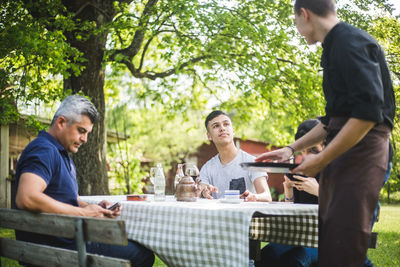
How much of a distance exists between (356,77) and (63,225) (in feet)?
5.79

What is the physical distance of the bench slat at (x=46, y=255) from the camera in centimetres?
221

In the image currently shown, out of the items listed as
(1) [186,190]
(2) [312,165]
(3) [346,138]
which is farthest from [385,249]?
(3) [346,138]

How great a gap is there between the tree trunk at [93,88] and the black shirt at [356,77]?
281 inches

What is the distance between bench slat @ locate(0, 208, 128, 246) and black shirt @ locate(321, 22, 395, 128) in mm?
1283

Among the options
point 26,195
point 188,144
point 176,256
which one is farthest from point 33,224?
point 188,144

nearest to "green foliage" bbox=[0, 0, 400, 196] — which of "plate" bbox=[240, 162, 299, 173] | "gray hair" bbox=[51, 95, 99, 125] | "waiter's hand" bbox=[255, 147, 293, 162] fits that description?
"gray hair" bbox=[51, 95, 99, 125]

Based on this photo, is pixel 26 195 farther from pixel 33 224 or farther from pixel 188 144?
pixel 188 144

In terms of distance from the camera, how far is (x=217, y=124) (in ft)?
14.4

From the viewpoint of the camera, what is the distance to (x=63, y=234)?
2332mm

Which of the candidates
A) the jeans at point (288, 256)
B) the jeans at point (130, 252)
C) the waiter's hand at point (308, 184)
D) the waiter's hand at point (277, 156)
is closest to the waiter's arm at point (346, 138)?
the waiter's hand at point (277, 156)

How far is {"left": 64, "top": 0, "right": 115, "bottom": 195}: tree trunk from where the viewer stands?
8.52m

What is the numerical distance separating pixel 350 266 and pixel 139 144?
2920 centimetres

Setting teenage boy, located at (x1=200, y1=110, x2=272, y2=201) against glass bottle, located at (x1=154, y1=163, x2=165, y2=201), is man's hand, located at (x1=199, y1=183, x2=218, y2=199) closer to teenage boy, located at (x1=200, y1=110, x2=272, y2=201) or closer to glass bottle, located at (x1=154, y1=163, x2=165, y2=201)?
teenage boy, located at (x1=200, y1=110, x2=272, y2=201)

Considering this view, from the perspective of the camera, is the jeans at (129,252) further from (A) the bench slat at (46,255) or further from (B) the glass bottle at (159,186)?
(B) the glass bottle at (159,186)
